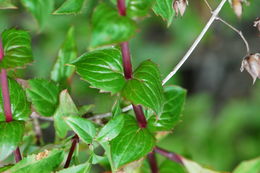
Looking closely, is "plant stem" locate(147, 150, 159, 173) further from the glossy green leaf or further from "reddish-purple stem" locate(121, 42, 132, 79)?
"reddish-purple stem" locate(121, 42, 132, 79)

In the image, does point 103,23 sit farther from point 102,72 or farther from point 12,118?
point 12,118

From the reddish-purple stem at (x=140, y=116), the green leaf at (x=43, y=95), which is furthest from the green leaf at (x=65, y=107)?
the reddish-purple stem at (x=140, y=116)

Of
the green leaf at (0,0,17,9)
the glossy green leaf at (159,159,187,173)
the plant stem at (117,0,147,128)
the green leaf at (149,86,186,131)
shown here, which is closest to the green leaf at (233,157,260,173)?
the glossy green leaf at (159,159,187,173)

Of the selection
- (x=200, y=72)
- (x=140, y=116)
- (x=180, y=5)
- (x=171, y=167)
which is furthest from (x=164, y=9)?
(x=200, y=72)

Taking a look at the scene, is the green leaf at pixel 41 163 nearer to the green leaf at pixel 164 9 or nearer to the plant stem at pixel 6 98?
the plant stem at pixel 6 98

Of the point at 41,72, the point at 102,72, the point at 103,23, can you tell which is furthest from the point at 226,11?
the point at 103,23

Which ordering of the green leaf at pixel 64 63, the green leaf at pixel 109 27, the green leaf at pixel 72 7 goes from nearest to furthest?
the green leaf at pixel 109 27 < the green leaf at pixel 72 7 < the green leaf at pixel 64 63
